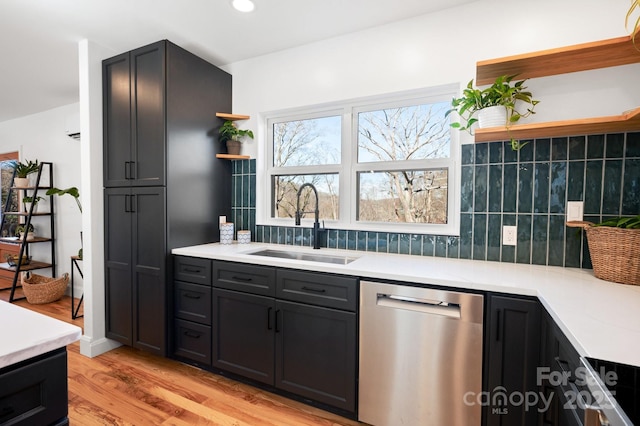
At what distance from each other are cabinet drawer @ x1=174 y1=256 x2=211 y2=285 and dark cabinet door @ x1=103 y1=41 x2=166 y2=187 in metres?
0.61

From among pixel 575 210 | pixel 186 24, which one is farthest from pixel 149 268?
pixel 575 210

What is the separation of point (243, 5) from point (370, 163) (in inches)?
53.9

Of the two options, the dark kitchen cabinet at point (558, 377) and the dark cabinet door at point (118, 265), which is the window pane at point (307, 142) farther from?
the dark kitchen cabinet at point (558, 377)

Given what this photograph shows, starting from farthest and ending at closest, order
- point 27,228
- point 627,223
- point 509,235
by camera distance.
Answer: point 27,228
point 509,235
point 627,223

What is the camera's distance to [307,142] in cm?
269

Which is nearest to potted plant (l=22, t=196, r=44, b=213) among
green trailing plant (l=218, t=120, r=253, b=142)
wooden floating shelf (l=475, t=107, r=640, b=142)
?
green trailing plant (l=218, t=120, r=253, b=142)

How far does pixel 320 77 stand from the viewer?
247cm

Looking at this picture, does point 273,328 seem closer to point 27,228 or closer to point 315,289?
point 315,289

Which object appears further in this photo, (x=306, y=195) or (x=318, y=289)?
(x=306, y=195)

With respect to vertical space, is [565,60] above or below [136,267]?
above

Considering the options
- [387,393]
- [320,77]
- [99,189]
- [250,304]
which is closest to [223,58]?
[320,77]

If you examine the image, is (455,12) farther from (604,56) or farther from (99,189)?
(99,189)

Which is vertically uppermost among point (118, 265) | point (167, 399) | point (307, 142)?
point (307, 142)

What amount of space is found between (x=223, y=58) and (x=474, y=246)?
2.59m
